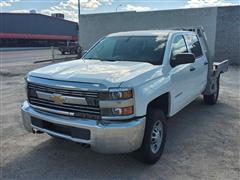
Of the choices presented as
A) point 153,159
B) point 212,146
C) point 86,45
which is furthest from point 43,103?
point 86,45

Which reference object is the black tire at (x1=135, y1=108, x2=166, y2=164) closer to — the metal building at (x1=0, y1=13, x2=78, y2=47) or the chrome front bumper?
the chrome front bumper

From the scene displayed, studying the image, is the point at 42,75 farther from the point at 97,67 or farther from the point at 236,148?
the point at 236,148

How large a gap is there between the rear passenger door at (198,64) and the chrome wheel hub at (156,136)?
174 centimetres

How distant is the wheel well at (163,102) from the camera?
3841mm

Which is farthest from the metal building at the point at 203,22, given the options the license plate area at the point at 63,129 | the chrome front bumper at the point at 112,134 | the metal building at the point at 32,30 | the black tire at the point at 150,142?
the metal building at the point at 32,30

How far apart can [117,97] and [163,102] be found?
1.17m

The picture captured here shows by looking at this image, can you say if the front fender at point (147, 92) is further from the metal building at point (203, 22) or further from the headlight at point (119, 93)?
the metal building at point (203, 22)

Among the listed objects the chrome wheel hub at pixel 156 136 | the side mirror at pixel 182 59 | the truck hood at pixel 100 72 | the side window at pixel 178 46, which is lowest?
the chrome wheel hub at pixel 156 136

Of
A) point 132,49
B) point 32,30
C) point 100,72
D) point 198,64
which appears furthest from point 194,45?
point 32,30

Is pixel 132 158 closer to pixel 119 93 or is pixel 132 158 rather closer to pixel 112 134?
pixel 112 134

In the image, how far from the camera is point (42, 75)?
11.8 feet

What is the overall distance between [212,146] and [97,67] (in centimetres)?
223

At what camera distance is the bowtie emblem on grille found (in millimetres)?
3354

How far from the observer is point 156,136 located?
3779 millimetres
